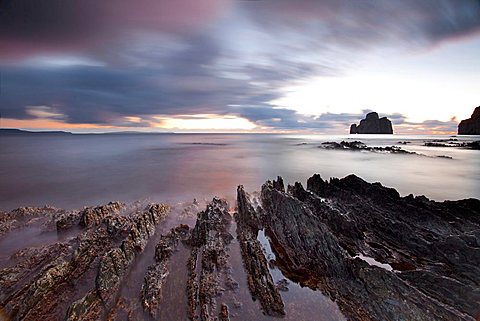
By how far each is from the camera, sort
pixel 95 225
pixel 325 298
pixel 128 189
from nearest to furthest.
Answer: pixel 325 298 < pixel 95 225 < pixel 128 189

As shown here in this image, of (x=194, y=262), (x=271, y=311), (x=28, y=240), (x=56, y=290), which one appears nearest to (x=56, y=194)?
(x=28, y=240)

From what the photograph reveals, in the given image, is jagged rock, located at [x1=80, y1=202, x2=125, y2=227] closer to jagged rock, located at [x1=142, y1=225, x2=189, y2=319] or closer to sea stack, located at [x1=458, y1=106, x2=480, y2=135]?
jagged rock, located at [x1=142, y1=225, x2=189, y2=319]

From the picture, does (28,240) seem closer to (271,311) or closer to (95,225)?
(95,225)

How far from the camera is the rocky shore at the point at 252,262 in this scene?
598 centimetres

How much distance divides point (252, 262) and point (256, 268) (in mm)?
323

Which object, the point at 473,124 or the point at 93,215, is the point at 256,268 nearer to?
the point at 93,215

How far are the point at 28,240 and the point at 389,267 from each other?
1367 cm

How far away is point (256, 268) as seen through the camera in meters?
7.59

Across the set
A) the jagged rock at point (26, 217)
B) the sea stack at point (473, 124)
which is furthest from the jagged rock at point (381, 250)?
the sea stack at point (473, 124)

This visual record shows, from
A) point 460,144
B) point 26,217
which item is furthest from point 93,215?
point 460,144

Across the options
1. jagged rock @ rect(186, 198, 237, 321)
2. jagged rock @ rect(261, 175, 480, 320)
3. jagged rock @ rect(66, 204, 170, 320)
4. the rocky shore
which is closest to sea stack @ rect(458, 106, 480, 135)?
jagged rock @ rect(261, 175, 480, 320)

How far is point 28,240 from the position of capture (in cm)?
979

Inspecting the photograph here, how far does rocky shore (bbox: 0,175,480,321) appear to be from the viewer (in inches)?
235

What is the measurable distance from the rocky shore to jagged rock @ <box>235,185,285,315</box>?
0.12 feet
